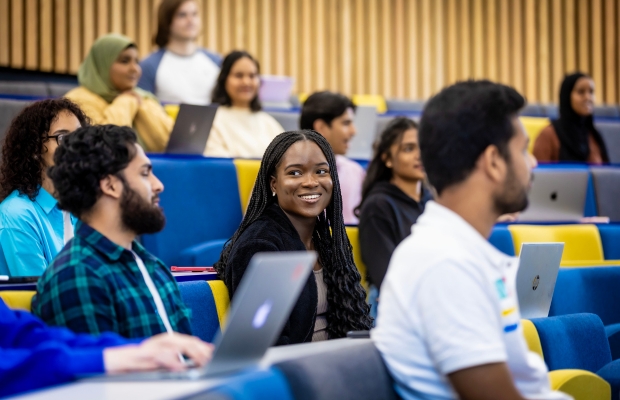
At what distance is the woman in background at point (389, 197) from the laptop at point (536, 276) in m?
0.79

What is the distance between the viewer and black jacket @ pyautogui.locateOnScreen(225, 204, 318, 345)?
1911mm

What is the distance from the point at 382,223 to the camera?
294cm

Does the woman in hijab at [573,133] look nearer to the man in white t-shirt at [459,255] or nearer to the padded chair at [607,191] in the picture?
the padded chair at [607,191]

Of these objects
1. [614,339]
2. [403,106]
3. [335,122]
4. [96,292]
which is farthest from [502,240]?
[403,106]

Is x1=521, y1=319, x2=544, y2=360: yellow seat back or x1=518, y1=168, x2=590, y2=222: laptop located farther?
x1=518, y1=168, x2=590, y2=222: laptop

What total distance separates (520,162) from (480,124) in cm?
9

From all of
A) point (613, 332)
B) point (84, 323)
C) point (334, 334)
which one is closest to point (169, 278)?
point (84, 323)

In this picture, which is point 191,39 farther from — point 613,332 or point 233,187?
point 613,332

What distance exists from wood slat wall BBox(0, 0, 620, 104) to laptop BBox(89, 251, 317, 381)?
5.42m

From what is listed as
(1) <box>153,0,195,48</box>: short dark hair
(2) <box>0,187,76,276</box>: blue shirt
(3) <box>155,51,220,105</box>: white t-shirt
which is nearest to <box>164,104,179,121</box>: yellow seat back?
(3) <box>155,51,220,105</box>: white t-shirt

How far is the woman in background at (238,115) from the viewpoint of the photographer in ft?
12.7

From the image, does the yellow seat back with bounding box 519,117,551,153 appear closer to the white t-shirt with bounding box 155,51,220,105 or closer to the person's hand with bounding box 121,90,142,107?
the white t-shirt with bounding box 155,51,220,105

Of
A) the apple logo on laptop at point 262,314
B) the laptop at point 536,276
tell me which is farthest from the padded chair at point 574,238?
the apple logo on laptop at point 262,314

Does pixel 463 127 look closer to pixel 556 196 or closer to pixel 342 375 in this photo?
pixel 342 375
